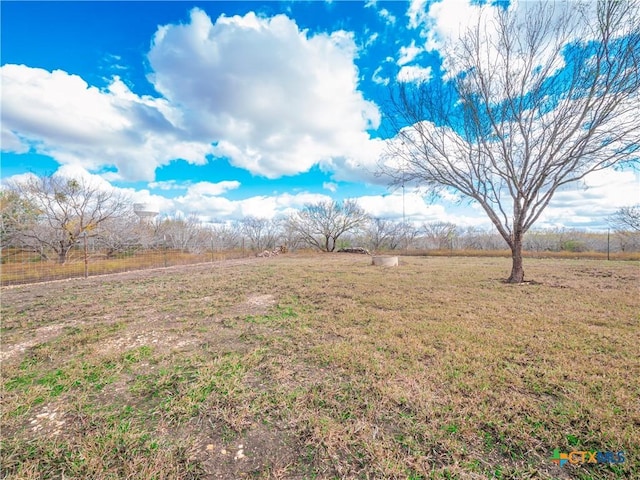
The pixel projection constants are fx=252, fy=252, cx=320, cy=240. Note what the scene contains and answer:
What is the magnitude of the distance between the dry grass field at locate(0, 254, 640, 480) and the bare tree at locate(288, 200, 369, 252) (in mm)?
19320

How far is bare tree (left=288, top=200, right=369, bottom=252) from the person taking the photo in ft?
76.9

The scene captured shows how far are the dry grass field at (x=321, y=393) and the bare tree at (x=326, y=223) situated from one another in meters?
19.3

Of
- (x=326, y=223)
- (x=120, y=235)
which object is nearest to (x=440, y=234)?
(x=326, y=223)

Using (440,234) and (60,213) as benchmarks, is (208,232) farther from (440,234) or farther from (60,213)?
(440,234)

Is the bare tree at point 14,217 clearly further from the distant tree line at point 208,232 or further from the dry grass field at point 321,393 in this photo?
the dry grass field at point 321,393

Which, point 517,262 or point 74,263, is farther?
point 74,263

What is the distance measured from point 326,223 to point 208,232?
10173 millimetres

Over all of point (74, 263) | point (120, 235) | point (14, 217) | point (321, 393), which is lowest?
point (321, 393)

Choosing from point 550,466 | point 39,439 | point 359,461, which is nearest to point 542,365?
point 550,466

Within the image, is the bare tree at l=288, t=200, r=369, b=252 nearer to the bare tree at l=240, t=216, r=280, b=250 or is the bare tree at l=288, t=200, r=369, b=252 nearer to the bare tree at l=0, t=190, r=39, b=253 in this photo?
the bare tree at l=240, t=216, r=280, b=250

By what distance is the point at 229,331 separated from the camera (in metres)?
3.50

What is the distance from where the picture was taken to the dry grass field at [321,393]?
1.44 metres

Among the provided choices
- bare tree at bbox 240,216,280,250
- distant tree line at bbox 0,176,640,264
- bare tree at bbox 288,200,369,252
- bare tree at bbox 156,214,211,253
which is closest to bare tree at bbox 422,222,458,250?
distant tree line at bbox 0,176,640,264

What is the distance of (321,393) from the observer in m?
2.05
